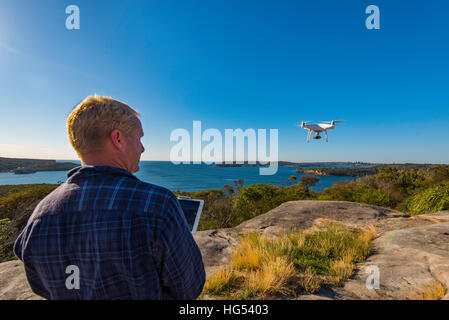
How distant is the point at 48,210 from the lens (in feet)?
2.94

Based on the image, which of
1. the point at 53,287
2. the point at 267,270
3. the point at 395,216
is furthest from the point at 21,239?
the point at 395,216

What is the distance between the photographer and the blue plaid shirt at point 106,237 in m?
0.85

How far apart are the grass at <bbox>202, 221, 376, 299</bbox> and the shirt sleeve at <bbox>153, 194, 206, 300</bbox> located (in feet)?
4.91

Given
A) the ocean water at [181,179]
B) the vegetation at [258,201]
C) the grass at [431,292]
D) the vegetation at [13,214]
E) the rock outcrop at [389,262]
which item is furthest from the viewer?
the ocean water at [181,179]

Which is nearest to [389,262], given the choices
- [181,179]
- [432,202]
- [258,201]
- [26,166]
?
[432,202]

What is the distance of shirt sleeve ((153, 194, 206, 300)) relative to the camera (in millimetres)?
897

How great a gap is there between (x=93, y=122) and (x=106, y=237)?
0.62 m

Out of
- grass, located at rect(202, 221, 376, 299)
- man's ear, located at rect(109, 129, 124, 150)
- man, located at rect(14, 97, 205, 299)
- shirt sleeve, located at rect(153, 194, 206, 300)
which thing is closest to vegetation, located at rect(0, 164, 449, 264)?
grass, located at rect(202, 221, 376, 299)

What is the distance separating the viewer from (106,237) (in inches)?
33.3

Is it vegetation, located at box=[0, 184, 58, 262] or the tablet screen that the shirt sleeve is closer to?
the tablet screen

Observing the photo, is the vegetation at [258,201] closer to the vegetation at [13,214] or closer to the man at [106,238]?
the vegetation at [13,214]

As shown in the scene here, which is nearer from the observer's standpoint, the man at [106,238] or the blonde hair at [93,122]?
the man at [106,238]

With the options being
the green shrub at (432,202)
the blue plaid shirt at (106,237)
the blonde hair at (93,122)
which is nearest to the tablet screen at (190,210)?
the blue plaid shirt at (106,237)
